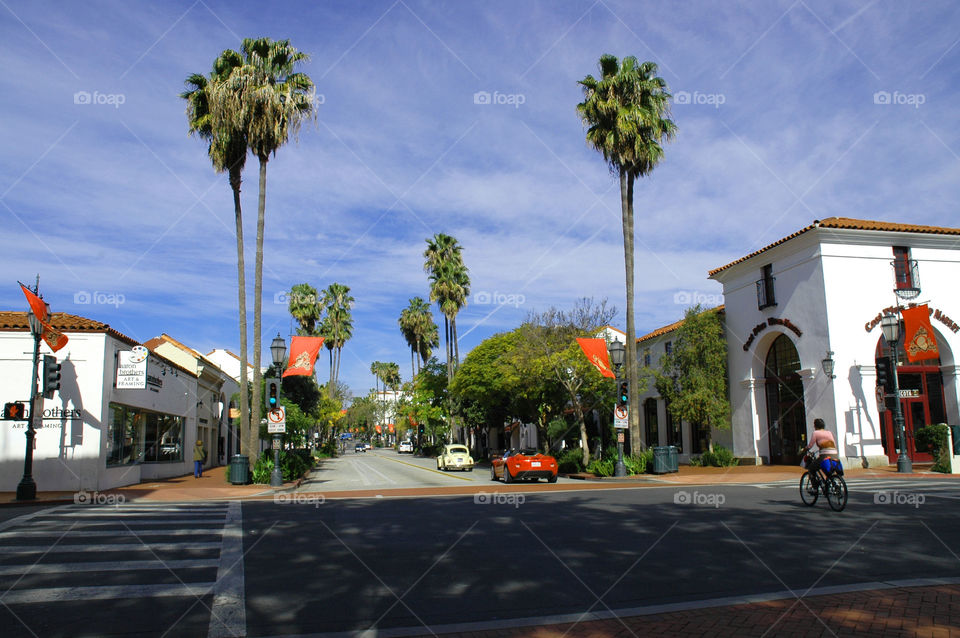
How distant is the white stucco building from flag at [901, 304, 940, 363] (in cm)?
99

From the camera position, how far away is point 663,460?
84.5ft

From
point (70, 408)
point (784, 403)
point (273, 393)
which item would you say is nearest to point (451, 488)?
point (273, 393)

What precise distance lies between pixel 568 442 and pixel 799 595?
128 ft

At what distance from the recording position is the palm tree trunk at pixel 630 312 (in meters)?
26.6

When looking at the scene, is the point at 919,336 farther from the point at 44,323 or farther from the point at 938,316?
the point at 44,323

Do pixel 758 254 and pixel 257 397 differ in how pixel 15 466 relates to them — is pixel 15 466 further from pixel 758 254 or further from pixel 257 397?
pixel 758 254

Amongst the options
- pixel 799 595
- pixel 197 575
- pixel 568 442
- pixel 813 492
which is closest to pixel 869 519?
pixel 813 492

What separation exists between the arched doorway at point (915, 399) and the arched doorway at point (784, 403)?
2836 millimetres

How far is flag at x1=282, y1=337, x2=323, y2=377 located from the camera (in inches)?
1021

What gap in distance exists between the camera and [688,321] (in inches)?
1198

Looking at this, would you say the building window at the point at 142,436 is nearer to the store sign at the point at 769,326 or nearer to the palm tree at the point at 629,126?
the palm tree at the point at 629,126

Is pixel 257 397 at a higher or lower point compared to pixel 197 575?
higher

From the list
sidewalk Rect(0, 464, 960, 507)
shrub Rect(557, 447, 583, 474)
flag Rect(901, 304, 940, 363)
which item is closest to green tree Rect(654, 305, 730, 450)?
sidewalk Rect(0, 464, 960, 507)

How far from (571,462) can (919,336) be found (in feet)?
46.1
